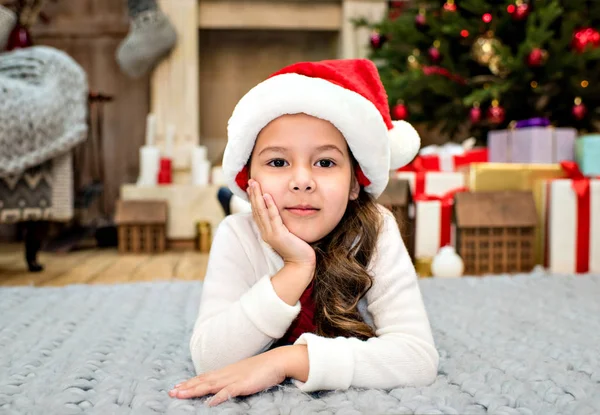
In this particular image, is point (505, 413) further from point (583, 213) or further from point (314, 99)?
point (583, 213)

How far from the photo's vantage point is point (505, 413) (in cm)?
59

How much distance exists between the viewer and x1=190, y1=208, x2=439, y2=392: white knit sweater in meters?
0.63

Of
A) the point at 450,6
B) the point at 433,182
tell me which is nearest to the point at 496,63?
the point at 450,6

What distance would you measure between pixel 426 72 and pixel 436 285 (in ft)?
3.13

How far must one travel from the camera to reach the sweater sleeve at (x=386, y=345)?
62 cm

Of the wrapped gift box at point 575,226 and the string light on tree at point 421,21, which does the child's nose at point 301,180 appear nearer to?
the wrapped gift box at point 575,226

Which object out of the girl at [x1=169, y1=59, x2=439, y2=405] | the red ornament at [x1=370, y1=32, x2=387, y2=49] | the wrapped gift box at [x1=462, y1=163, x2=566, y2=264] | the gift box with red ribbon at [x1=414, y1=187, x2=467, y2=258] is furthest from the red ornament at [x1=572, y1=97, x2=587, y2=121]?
the girl at [x1=169, y1=59, x2=439, y2=405]

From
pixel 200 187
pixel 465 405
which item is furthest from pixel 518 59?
pixel 465 405

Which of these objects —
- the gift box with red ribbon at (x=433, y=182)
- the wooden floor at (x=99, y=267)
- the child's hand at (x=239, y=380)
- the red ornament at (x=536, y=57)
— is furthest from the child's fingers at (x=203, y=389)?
the red ornament at (x=536, y=57)

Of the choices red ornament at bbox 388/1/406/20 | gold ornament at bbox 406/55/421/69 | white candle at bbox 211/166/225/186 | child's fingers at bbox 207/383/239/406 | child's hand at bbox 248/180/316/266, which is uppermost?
red ornament at bbox 388/1/406/20

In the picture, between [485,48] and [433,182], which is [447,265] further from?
[485,48]

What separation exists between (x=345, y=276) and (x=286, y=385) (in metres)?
0.15

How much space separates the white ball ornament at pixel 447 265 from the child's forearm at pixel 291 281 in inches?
39.8

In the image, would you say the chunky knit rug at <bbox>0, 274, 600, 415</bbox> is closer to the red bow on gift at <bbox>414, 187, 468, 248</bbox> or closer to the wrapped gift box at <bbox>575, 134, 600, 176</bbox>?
the red bow on gift at <bbox>414, 187, 468, 248</bbox>
